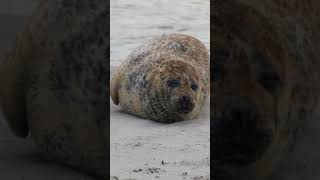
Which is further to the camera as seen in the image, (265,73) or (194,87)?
(194,87)

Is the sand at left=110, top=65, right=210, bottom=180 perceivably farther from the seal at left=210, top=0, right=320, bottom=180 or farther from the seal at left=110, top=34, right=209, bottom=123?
the seal at left=210, top=0, right=320, bottom=180

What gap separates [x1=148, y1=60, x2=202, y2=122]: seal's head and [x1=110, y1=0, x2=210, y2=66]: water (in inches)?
55.8

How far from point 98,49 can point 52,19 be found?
0.34 m

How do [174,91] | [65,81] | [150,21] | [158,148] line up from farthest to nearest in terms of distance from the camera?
[150,21] < [174,91] < [158,148] < [65,81]

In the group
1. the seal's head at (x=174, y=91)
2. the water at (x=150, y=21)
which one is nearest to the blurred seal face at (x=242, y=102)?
the seal's head at (x=174, y=91)

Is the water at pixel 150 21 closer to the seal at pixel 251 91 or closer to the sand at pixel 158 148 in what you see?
the sand at pixel 158 148

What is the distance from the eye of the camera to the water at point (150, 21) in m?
7.54

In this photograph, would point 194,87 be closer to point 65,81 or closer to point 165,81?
point 165,81

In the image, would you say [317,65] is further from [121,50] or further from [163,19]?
[163,19]

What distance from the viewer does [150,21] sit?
8680 mm

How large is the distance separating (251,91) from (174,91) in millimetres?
2270

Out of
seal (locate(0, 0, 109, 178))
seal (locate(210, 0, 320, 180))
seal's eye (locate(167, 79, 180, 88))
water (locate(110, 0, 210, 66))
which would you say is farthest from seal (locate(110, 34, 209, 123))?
seal (locate(210, 0, 320, 180))

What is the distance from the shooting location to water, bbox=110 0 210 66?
754 centimetres

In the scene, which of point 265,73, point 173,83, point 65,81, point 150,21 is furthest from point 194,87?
point 150,21
